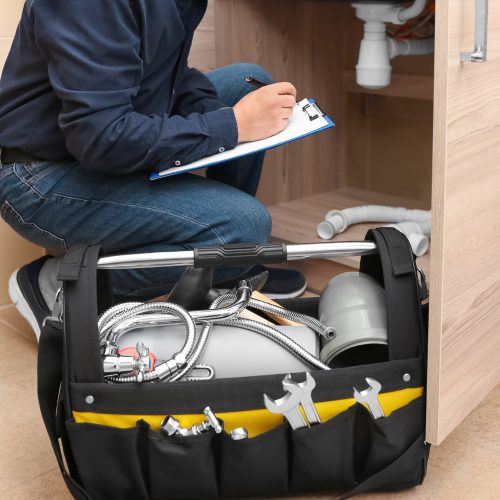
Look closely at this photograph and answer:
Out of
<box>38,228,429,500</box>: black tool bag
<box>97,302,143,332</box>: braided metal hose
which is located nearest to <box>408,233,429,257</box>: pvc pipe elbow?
<box>38,228,429,500</box>: black tool bag

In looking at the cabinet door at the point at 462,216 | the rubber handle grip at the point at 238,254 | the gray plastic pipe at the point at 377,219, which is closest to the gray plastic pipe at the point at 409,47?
the gray plastic pipe at the point at 377,219

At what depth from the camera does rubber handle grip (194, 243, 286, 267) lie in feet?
3.02

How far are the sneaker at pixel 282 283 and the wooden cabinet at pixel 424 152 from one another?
124mm

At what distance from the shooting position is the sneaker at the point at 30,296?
1.30 meters

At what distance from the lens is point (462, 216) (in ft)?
2.93

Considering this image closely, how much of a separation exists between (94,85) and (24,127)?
181mm

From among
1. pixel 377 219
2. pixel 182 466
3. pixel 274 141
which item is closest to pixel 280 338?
pixel 182 466

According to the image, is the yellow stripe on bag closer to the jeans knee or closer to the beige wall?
the jeans knee

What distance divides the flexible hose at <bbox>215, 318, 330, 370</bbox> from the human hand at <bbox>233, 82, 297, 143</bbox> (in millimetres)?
299

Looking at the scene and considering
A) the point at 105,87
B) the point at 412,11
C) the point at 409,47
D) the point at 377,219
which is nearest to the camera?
the point at 105,87

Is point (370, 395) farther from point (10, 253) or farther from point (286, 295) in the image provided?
point (10, 253)

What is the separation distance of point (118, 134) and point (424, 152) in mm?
969

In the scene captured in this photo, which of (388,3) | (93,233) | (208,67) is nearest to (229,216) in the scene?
(93,233)

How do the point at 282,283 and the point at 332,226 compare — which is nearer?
the point at 282,283
